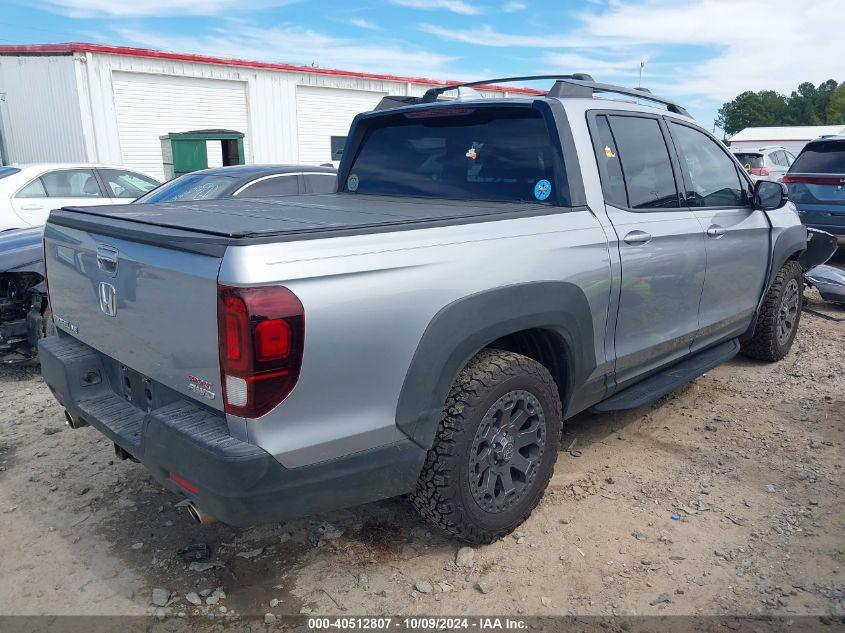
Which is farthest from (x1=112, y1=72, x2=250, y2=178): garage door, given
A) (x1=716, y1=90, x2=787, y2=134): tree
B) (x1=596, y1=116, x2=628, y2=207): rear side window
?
(x1=716, y1=90, x2=787, y2=134): tree

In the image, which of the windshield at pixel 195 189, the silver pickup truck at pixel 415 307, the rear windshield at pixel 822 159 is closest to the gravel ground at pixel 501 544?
→ the silver pickup truck at pixel 415 307

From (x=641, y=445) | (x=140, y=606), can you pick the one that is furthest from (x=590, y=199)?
(x=140, y=606)

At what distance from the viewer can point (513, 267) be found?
8.75ft

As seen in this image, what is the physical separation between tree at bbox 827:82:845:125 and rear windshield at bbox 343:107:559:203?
87.1 metres

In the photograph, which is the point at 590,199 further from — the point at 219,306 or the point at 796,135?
the point at 796,135

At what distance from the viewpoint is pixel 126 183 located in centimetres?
904

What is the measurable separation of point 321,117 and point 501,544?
62.8 ft

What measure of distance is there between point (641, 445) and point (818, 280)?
4282mm

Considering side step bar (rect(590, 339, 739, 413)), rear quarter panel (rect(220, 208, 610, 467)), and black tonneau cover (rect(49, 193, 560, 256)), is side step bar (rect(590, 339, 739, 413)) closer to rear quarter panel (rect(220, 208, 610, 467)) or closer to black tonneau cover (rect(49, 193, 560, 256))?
black tonneau cover (rect(49, 193, 560, 256))

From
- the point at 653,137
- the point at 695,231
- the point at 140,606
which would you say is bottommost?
the point at 140,606

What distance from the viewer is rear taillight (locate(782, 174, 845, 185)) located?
8.65 metres

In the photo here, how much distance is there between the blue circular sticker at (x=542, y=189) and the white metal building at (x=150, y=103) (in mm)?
15408

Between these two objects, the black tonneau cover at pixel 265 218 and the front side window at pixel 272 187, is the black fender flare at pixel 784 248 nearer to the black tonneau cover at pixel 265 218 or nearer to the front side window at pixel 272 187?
the black tonneau cover at pixel 265 218

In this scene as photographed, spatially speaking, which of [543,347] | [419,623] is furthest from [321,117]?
[419,623]
